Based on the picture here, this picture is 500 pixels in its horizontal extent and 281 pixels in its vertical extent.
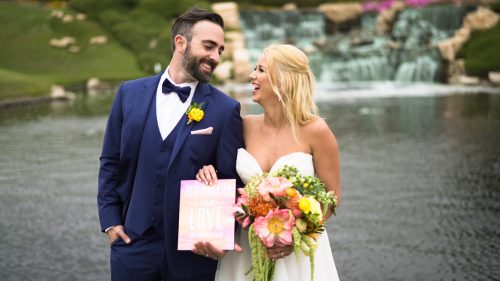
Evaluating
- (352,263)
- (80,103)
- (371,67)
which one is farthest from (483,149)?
(371,67)

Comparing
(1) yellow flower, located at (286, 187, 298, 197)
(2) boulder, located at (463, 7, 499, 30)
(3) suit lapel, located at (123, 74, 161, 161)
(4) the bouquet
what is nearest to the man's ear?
(3) suit lapel, located at (123, 74, 161, 161)

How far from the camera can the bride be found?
14.2 feet

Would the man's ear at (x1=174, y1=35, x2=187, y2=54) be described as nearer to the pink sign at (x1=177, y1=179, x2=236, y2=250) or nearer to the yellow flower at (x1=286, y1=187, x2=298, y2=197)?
the pink sign at (x1=177, y1=179, x2=236, y2=250)

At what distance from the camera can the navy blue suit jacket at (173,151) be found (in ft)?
13.6

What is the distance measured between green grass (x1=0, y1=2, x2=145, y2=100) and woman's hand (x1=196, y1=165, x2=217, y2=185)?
29.9m

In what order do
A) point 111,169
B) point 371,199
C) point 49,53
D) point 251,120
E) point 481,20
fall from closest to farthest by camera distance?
point 111,169
point 251,120
point 371,199
point 481,20
point 49,53

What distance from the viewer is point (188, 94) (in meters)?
4.30

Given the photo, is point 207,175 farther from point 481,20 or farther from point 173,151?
point 481,20

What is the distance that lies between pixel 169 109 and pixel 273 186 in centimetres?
92

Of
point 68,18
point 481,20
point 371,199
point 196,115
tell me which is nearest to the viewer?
point 196,115

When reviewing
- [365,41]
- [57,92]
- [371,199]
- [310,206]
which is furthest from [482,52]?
[310,206]

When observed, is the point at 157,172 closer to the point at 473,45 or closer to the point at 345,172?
the point at 345,172

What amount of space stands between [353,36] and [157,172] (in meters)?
41.1

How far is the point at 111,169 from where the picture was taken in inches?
173
